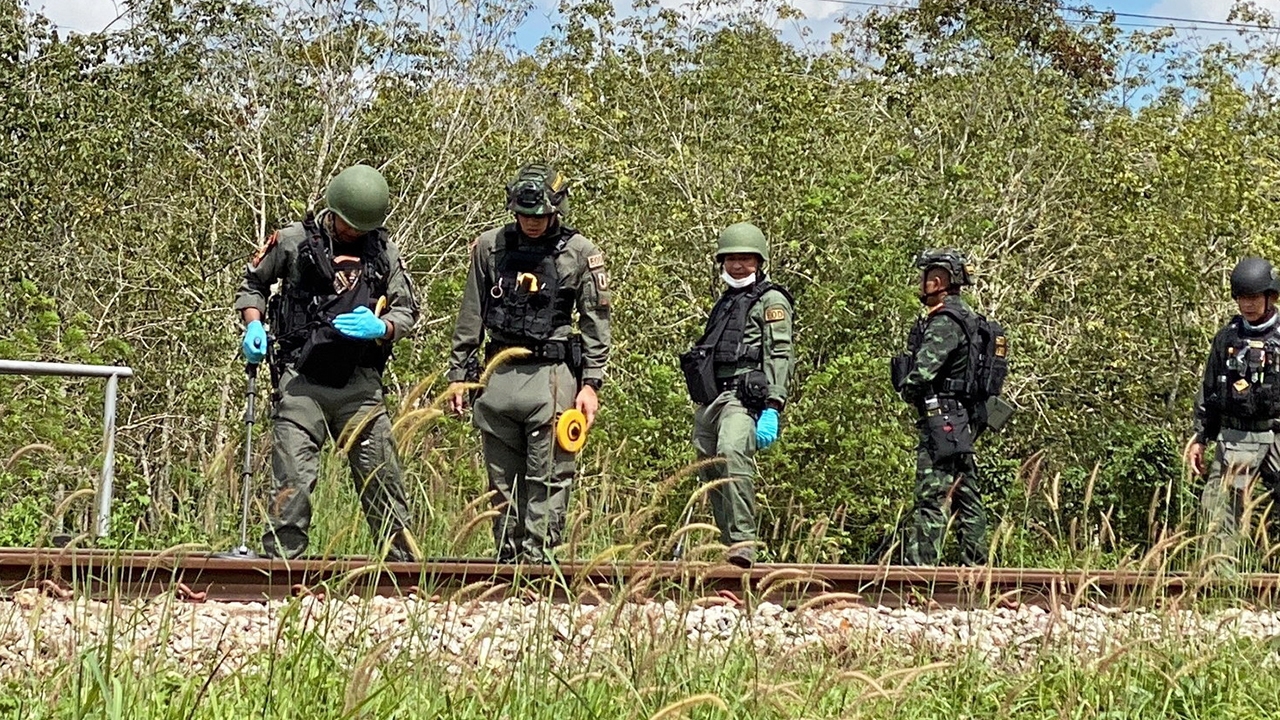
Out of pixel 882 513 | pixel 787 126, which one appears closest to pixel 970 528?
pixel 882 513

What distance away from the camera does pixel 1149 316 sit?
69.6 ft

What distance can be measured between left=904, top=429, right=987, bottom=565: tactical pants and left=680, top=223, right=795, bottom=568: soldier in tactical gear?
1129mm

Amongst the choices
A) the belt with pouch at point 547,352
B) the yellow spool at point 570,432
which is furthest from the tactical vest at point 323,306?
the yellow spool at point 570,432

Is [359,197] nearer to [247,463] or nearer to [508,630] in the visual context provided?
[247,463]

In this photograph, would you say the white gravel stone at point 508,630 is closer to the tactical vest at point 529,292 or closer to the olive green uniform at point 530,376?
the olive green uniform at point 530,376

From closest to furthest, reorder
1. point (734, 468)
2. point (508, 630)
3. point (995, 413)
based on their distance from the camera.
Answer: point (508, 630)
point (734, 468)
point (995, 413)

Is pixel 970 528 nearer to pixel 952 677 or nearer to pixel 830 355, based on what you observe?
pixel 952 677

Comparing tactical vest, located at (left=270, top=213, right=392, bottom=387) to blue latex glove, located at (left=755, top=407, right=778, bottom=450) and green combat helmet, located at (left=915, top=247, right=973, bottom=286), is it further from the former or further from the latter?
green combat helmet, located at (left=915, top=247, right=973, bottom=286)

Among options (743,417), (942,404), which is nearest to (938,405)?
(942,404)

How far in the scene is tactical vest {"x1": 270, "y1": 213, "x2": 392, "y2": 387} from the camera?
6.98 metres

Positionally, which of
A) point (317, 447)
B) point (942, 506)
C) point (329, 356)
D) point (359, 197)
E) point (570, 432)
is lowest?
point (942, 506)

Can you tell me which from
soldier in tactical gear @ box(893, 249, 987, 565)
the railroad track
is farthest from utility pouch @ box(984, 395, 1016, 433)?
the railroad track

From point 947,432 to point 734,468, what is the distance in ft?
5.25

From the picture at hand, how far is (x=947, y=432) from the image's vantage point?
896cm
